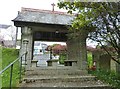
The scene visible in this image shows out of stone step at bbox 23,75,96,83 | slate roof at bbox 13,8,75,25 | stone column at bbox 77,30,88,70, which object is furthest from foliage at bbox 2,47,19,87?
stone column at bbox 77,30,88,70

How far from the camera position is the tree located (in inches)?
197

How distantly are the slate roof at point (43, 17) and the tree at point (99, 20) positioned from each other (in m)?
2.86

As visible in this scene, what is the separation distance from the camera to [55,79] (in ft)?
24.3

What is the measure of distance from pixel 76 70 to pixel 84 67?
681mm

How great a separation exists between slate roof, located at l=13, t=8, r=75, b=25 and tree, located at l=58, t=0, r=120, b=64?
2.86 meters

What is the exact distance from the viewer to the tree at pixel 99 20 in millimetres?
4992

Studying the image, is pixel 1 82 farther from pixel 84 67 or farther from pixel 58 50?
pixel 58 50

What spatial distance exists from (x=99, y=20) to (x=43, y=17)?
495 cm

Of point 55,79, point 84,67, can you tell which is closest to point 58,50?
point 84,67

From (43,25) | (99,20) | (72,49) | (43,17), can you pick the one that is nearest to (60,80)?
(99,20)

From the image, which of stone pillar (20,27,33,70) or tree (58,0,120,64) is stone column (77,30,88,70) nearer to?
stone pillar (20,27,33,70)

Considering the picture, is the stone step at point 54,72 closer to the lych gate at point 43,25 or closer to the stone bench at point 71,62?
the lych gate at point 43,25

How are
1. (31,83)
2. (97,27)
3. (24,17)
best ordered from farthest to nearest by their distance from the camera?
(24,17) < (31,83) < (97,27)

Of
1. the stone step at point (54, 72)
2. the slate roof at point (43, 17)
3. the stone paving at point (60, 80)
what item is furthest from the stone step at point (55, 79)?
the slate roof at point (43, 17)
